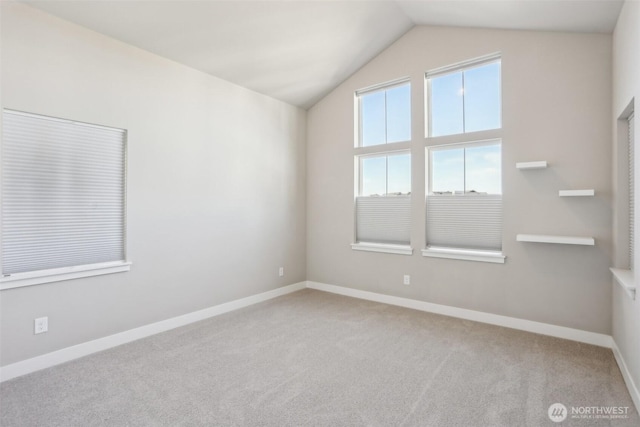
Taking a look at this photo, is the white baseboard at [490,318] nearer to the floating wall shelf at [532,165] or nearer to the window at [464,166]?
the window at [464,166]

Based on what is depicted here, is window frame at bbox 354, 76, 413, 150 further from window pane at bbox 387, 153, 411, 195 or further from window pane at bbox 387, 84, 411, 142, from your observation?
window pane at bbox 387, 153, 411, 195

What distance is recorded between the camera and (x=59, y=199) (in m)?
2.84

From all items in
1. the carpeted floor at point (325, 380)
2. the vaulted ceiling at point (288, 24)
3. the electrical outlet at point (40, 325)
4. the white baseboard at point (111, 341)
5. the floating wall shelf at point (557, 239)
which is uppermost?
the vaulted ceiling at point (288, 24)

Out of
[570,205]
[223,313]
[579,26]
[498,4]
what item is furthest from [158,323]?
[579,26]

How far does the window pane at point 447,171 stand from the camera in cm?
404

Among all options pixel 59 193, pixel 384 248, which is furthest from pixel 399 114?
pixel 59 193

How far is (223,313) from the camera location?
162 inches

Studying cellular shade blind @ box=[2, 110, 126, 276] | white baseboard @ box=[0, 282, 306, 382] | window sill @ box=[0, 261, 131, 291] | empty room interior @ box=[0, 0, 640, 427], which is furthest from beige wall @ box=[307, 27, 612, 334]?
cellular shade blind @ box=[2, 110, 126, 276]

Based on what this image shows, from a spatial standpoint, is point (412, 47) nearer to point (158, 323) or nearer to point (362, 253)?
point (362, 253)

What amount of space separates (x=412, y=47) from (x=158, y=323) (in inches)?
170

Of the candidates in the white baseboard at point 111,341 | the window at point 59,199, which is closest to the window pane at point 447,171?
the white baseboard at point 111,341

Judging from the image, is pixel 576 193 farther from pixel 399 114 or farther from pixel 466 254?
pixel 399 114

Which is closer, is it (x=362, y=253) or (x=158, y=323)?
(x=158, y=323)

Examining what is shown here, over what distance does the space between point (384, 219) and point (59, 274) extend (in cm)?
355
